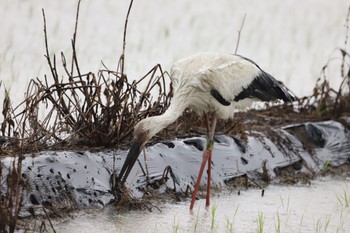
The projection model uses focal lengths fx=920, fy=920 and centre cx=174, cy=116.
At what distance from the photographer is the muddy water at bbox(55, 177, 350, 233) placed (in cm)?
618

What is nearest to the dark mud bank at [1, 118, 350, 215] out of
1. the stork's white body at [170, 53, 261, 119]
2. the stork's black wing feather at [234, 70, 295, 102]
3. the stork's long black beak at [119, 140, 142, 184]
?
the stork's long black beak at [119, 140, 142, 184]

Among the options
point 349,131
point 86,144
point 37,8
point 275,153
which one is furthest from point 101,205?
point 37,8

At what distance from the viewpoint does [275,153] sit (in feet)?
28.7

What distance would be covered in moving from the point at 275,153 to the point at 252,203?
143 cm

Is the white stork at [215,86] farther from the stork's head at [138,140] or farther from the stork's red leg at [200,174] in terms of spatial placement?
the stork's head at [138,140]

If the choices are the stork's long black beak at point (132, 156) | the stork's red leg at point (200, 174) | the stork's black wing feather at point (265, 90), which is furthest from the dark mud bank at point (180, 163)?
the stork's black wing feather at point (265, 90)

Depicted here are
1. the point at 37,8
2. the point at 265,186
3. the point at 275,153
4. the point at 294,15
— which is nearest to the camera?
the point at 265,186

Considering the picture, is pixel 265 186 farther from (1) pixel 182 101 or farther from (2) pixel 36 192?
(2) pixel 36 192

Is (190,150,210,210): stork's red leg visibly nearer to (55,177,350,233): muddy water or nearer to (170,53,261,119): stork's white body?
(55,177,350,233): muddy water

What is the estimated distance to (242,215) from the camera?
6.90 meters

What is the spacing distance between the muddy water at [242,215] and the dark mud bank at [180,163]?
0.69 feet

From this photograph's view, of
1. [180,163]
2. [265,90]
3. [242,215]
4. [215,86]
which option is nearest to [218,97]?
[215,86]

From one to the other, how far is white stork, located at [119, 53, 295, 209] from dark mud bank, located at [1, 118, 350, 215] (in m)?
0.22

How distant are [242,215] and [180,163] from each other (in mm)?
948
